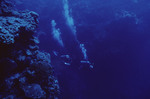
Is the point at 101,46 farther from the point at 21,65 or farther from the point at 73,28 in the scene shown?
the point at 21,65

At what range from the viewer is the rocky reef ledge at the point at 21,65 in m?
4.46

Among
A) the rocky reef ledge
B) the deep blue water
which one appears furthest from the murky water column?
the rocky reef ledge

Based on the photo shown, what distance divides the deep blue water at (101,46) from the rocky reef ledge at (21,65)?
3691 millimetres

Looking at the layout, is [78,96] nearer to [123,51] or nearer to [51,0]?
[123,51]

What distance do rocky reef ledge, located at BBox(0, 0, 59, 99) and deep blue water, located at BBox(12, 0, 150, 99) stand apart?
3.69m

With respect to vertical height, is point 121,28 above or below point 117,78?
above

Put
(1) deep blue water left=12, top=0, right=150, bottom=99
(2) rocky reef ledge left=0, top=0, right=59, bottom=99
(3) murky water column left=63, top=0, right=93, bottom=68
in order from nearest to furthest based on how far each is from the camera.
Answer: (2) rocky reef ledge left=0, top=0, right=59, bottom=99, (1) deep blue water left=12, top=0, right=150, bottom=99, (3) murky water column left=63, top=0, right=93, bottom=68

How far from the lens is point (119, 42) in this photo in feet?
34.3

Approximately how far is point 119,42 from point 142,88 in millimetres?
3876

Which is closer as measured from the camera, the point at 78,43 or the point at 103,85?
the point at 103,85

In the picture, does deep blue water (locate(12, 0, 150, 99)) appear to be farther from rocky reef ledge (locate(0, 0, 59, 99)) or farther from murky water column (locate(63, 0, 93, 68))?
rocky reef ledge (locate(0, 0, 59, 99))

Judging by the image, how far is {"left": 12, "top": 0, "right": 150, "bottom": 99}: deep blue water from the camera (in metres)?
9.15

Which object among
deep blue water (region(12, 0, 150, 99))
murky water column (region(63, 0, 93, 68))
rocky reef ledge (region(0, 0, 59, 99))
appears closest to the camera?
rocky reef ledge (region(0, 0, 59, 99))

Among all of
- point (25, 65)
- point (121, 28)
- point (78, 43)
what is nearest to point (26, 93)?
point (25, 65)
